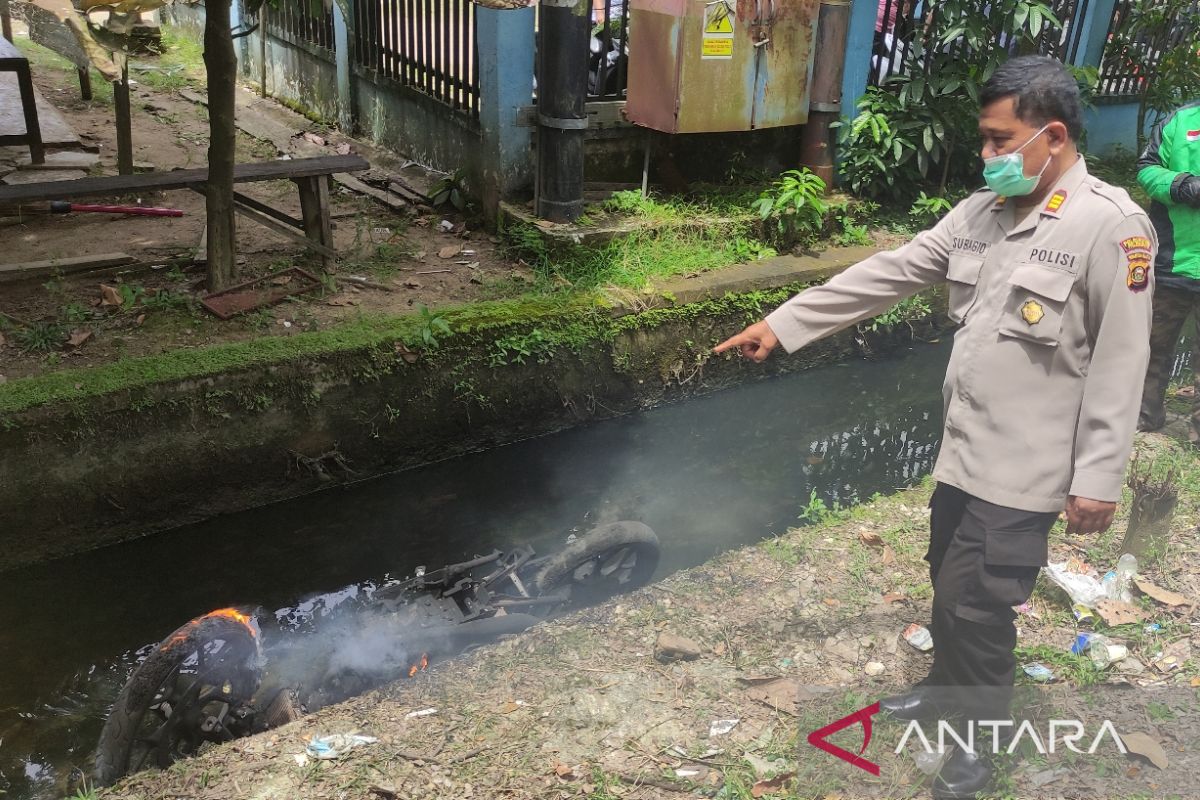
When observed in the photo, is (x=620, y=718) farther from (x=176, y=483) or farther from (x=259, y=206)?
(x=259, y=206)

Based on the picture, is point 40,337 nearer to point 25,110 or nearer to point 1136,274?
point 25,110

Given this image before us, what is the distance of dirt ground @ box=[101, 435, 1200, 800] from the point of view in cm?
292

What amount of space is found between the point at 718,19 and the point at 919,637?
15.2 ft

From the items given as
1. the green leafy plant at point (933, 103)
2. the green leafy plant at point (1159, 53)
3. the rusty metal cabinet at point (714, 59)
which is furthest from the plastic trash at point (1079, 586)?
the green leafy plant at point (1159, 53)

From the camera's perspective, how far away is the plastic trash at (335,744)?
301 centimetres

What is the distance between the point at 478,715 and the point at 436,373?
259 centimetres

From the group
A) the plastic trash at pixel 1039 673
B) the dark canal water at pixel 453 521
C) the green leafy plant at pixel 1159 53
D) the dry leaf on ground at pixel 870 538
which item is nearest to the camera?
the plastic trash at pixel 1039 673

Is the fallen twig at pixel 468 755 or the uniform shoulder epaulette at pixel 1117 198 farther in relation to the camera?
the fallen twig at pixel 468 755

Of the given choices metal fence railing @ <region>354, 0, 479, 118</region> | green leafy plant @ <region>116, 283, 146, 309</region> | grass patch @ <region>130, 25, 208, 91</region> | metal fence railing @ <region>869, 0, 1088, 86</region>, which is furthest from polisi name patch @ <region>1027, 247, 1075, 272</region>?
grass patch @ <region>130, 25, 208, 91</region>

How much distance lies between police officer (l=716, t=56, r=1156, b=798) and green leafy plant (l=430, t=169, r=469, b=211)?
478 centimetres

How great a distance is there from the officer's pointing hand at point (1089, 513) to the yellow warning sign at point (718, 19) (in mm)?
4880

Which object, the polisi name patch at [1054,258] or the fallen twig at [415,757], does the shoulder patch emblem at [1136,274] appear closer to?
the polisi name patch at [1054,258]

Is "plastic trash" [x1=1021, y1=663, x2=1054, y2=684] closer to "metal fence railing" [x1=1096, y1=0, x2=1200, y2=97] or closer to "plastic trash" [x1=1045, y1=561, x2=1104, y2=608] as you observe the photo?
"plastic trash" [x1=1045, y1=561, x2=1104, y2=608]

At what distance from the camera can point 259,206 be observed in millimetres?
6152
